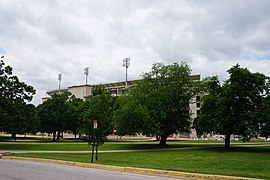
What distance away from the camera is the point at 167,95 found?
1596 inches

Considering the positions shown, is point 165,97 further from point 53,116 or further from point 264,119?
point 53,116

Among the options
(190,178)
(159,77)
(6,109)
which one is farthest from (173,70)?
(190,178)

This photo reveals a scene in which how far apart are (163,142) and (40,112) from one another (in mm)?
29082

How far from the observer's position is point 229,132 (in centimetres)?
3522

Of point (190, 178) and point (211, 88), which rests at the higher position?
point (211, 88)

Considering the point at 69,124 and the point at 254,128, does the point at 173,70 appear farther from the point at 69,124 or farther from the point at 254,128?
the point at 69,124

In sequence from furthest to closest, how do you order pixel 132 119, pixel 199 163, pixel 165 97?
pixel 165 97
pixel 132 119
pixel 199 163

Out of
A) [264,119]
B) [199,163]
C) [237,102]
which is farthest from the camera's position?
[237,102]

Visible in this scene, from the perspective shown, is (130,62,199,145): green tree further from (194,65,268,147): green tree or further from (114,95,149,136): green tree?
(194,65,268,147): green tree

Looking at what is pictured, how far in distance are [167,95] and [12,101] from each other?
1758 centimetres

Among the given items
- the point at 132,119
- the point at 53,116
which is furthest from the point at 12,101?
the point at 53,116

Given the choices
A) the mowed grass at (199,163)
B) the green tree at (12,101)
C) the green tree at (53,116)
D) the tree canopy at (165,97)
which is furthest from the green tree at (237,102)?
the green tree at (53,116)

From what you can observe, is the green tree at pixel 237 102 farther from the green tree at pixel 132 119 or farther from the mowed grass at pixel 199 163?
the mowed grass at pixel 199 163

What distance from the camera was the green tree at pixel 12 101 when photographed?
37.5 metres
